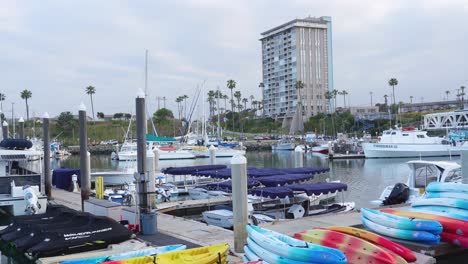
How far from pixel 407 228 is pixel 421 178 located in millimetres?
11597

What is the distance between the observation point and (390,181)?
1679 inches

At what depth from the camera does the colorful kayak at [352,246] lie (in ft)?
32.8

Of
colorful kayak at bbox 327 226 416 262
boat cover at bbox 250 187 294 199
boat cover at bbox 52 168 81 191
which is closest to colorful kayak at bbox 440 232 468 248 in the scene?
colorful kayak at bbox 327 226 416 262

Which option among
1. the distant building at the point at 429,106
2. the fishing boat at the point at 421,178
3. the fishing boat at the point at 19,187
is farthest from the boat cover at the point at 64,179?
the distant building at the point at 429,106

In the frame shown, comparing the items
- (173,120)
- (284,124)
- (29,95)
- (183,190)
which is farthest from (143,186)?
(284,124)

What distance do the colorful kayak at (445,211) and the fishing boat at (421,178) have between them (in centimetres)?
724

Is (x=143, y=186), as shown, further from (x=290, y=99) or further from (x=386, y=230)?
(x=290, y=99)

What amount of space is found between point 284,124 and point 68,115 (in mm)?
73744

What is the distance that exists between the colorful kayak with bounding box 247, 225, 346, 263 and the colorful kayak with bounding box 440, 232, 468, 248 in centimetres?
480

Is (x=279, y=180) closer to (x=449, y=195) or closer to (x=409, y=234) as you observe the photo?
(x=449, y=195)

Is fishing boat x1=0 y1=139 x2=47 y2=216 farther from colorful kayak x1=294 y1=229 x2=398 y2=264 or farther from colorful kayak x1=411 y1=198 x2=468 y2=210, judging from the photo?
colorful kayak x1=411 y1=198 x2=468 y2=210

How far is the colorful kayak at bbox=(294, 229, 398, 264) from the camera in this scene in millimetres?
10008

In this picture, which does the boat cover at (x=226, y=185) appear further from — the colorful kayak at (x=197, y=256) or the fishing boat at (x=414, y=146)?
the fishing boat at (x=414, y=146)

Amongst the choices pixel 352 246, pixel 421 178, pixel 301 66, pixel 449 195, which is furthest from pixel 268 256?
pixel 301 66
